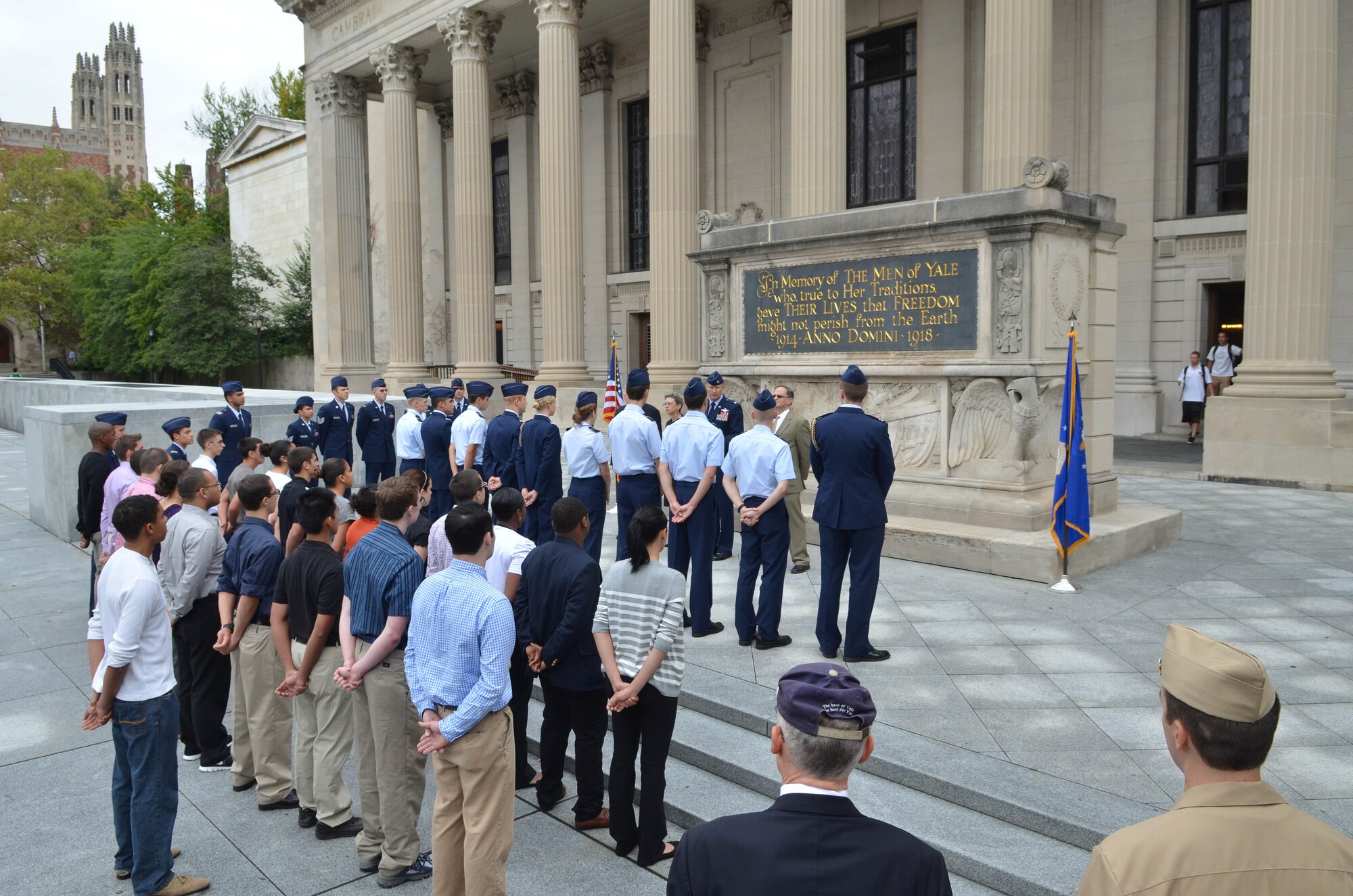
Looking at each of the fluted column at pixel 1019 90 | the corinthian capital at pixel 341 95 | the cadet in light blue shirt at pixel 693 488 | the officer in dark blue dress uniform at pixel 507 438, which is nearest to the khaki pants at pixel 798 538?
the cadet in light blue shirt at pixel 693 488

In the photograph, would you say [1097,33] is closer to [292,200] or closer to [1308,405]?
[1308,405]

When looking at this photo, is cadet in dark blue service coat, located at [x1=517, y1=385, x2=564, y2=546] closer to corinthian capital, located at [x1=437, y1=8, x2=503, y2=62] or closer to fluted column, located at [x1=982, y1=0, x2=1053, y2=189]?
fluted column, located at [x1=982, y1=0, x2=1053, y2=189]

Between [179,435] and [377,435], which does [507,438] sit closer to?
[179,435]

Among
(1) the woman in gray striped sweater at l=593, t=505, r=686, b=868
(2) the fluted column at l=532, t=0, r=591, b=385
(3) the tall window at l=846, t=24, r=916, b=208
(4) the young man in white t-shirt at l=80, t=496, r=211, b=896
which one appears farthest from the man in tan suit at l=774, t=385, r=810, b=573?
(3) the tall window at l=846, t=24, r=916, b=208

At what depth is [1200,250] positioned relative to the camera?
1883 centimetres

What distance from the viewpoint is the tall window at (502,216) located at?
3369cm

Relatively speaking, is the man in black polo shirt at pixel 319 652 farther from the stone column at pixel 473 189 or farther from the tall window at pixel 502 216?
the tall window at pixel 502 216

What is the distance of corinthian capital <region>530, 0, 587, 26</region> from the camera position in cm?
2166

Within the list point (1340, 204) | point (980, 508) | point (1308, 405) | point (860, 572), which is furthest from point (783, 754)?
point (1340, 204)

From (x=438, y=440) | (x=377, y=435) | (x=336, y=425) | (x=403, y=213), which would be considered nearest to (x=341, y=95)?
(x=403, y=213)

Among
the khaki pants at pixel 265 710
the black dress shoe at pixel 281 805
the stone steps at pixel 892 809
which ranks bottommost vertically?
the black dress shoe at pixel 281 805

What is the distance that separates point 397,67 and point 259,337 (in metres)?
15.4

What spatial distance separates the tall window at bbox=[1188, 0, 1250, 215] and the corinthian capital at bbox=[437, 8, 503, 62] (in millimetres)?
16604

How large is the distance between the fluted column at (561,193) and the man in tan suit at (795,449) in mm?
13249
